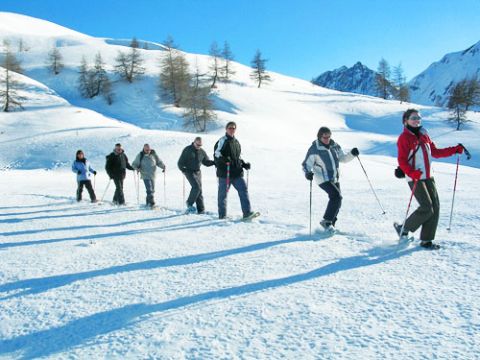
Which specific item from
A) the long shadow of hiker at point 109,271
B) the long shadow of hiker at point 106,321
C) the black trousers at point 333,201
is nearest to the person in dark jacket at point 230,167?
the black trousers at point 333,201

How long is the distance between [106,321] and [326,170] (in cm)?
452

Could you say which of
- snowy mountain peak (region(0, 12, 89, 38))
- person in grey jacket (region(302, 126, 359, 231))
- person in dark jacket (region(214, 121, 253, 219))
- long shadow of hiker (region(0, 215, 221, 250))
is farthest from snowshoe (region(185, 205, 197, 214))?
snowy mountain peak (region(0, 12, 89, 38))

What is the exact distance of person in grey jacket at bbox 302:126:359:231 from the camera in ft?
22.0

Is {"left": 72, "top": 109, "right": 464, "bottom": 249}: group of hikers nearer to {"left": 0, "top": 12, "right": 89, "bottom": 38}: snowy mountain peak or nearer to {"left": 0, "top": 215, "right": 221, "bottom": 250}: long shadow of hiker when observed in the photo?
{"left": 0, "top": 215, "right": 221, "bottom": 250}: long shadow of hiker

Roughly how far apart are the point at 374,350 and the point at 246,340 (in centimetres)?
98

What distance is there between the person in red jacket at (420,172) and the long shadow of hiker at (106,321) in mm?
1661

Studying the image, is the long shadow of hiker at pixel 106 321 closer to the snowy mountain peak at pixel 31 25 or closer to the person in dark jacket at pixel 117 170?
the person in dark jacket at pixel 117 170

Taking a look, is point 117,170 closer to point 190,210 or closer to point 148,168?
point 148,168

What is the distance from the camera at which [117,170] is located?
1210cm

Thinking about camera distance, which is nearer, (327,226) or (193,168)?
(327,226)

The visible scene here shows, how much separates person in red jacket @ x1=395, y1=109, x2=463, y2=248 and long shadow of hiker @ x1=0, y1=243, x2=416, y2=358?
1661 millimetres

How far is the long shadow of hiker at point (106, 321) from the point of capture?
3.09m

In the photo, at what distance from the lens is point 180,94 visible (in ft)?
185

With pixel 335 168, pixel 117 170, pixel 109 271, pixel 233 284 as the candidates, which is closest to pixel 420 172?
pixel 335 168
